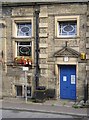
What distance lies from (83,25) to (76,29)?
60 centimetres

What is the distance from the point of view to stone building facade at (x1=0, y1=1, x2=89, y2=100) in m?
21.0

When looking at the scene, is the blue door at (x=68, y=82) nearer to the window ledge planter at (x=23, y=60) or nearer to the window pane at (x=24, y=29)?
the window ledge planter at (x=23, y=60)

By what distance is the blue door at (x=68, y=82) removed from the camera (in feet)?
70.7

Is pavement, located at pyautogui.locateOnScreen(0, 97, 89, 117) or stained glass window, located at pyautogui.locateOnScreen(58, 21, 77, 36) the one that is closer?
pavement, located at pyautogui.locateOnScreen(0, 97, 89, 117)

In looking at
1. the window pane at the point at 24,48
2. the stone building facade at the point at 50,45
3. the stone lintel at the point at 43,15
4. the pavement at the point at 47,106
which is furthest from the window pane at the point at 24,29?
the pavement at the point at 47,106

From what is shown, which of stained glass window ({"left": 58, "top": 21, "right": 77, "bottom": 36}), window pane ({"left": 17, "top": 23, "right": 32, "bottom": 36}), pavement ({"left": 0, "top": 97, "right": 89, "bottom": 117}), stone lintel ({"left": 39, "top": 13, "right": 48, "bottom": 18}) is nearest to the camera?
pavement ({"left": 0, "top": 97, "right": 89, "bottom": 117})

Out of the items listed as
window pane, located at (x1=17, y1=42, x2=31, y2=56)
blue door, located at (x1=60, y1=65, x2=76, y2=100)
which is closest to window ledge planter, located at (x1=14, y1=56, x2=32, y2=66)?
window pane, located at (x1=17, y1=42, x2=31, y2=56)

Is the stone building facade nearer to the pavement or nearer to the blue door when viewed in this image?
the blue door

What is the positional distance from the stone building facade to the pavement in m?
0.93

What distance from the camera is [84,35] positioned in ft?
68.5

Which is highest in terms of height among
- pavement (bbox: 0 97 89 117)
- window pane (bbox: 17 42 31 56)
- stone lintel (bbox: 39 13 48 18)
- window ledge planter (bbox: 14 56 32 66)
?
stone lintel (bbox: 39 13 48 18)

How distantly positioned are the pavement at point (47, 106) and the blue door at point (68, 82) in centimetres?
59

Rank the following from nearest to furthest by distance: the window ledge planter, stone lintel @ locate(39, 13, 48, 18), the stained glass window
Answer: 1. the stained glass window
2. stone lintel @ locate(39, 13, 48, 18)
3. the window ledge planter

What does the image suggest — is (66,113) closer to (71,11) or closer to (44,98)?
(44,98)
